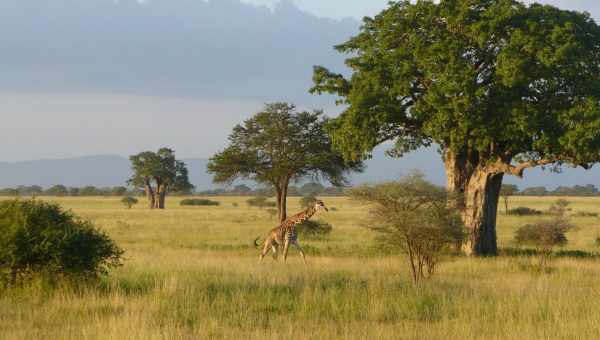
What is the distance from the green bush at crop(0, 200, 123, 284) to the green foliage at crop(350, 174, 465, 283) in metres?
6.59

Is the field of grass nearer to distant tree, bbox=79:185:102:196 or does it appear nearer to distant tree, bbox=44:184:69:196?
distant tree, bbox=79:185:102:196

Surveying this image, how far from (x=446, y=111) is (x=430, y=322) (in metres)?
11.8

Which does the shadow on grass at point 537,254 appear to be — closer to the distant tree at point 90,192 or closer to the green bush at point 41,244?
the green bush at point 41,244

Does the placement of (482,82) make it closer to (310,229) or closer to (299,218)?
(299,218)

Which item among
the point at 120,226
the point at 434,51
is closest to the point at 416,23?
the point at 434,51

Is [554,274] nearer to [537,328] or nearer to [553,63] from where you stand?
[553,63]

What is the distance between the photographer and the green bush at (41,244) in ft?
43.5

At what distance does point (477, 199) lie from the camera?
2497 cm

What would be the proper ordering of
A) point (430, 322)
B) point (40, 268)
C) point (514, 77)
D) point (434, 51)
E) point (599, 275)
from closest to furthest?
point (430, 322) < point (40, 268) < point (599, 275) < point (514, 77) < point (434, 51)

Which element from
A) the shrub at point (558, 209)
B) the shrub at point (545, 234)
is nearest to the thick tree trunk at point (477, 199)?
the shrub at point (545, 234)

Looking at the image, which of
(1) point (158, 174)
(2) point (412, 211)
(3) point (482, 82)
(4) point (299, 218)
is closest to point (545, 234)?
(3) point (482, 82)

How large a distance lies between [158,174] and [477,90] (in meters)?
72.1

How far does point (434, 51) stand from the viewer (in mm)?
23031

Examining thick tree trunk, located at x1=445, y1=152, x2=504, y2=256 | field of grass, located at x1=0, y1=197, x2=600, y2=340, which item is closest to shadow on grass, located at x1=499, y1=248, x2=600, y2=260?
thick tree trunk, located at x1=445, y1=152, x2=504, y2=256
